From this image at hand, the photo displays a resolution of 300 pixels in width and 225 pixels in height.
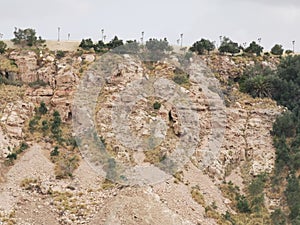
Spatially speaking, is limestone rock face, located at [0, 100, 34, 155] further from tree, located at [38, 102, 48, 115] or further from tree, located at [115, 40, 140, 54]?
tree, located at [115, 40, 140, 54]

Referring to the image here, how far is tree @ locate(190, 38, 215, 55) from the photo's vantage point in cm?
4750

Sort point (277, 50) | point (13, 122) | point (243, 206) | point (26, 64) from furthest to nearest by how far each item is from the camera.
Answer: point (277, 50) < point (26, 64) < point (13, 122) < point (243, 206)

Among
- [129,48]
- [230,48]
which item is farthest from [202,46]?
[129,48]

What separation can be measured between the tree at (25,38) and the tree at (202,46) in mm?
12178

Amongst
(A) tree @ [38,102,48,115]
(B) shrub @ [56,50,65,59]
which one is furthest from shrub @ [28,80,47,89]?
(B) shrub @ [56,50,65,59]

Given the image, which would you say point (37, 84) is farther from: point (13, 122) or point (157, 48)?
point (157, 48)

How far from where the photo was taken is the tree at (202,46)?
1870 inches

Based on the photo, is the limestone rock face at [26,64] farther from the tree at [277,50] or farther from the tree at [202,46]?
the tree at [277,50]

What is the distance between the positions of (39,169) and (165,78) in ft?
42.1

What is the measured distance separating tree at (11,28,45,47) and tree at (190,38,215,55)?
479 inches

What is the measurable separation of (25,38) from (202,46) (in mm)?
13940

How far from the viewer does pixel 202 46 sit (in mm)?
47688

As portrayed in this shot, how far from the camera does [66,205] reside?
29328 millimetres

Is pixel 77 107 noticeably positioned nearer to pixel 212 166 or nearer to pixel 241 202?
pixel 212 166
